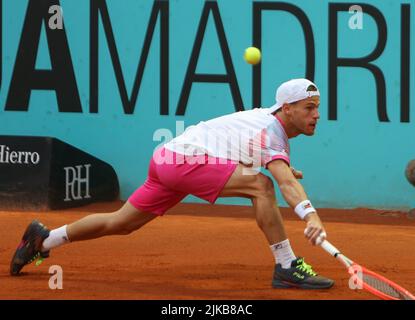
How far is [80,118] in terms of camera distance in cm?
985

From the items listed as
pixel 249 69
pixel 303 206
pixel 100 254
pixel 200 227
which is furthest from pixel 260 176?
pixel 249 69

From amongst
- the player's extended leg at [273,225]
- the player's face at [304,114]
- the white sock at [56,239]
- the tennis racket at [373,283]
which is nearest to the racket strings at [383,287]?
the tennis racket at [373,283]

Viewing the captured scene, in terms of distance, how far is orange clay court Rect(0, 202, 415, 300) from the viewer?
5.53 m

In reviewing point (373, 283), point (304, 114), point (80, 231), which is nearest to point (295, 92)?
point (304, 114)

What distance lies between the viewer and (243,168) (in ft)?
18.1

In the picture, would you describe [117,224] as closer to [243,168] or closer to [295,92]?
[243,168]

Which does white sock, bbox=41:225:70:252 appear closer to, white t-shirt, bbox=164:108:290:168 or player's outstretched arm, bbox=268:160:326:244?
white t-shirt, bbox=164:108:290:168

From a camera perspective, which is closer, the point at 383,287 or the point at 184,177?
the point at 383,287

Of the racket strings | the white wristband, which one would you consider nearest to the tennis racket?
the racket strings

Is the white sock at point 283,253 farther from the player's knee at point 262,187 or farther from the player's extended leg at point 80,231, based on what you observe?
the player's extended leg at point 80,231

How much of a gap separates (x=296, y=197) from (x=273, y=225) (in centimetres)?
31

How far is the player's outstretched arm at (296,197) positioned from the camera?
4.91 m

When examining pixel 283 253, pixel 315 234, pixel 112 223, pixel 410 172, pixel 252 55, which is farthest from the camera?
pixel 410 172

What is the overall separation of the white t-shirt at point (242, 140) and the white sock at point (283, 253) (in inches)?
18.4
